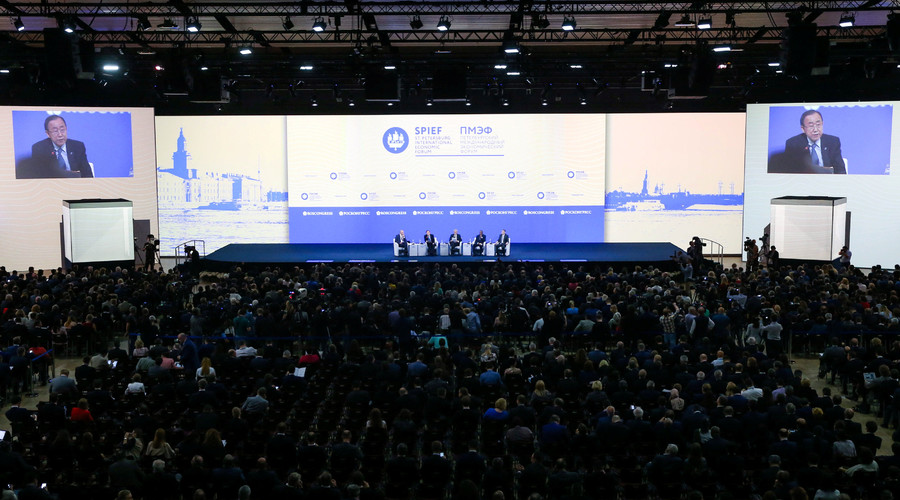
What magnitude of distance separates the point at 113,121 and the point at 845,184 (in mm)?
26463

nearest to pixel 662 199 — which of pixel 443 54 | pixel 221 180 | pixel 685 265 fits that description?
pixel 685 265

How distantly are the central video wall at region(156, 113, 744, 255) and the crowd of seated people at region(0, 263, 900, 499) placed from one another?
11534 mm

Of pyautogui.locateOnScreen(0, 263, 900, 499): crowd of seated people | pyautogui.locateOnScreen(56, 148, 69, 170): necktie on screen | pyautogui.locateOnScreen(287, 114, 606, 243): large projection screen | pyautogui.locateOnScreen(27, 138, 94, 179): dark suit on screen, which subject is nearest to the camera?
pyautogui.locateOnScreen(0, 263, 900, 499): crowd of seated people

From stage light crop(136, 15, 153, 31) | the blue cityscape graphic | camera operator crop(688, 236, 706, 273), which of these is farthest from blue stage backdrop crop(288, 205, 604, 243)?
stage light crop(136, 15, 153, 31)

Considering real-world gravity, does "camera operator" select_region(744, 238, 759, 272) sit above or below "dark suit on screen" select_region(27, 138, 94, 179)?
below

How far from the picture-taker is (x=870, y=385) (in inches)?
531

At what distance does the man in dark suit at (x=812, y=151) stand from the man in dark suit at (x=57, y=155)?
25.2 meters

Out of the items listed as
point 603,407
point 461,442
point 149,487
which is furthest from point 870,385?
point 149,487

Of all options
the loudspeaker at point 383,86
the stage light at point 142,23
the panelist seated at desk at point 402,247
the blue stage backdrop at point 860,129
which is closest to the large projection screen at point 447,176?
the panelist seated at desk at point 402,247

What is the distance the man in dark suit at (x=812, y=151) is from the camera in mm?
29500

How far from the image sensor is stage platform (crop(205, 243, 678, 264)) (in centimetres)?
2725

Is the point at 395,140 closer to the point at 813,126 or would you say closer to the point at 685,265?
the point at 685,265

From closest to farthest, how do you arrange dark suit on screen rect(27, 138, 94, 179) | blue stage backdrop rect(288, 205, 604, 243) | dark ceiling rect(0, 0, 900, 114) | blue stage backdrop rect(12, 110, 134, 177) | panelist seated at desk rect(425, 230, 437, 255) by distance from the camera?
1. dark ceiling rect(0, 0, 900, 114)
2. panelist seated at desk rect(425, 230, 437, 255)
3. blue stage backdrop rect(12, 110, 134, 177)
4. dark suit on screen rect(27, 138, 94, 179)
5. blue stage backdrop rect(288, 205, 604, 243)

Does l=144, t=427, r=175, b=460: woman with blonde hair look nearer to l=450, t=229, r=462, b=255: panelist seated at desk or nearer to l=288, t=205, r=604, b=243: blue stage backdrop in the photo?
l=450, t=229, r=462, b=255: panelist seated at desk
